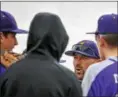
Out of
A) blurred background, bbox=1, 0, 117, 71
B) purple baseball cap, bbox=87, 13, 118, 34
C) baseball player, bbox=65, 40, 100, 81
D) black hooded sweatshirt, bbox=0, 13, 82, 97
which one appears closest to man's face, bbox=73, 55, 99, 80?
baseball player, bbox=65, 40, 100, 81

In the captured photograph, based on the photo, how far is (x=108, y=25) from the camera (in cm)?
255

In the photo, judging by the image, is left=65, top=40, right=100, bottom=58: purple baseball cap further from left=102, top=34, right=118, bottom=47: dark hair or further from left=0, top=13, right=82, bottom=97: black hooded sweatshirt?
left=0, top=13, right=82, bottom=97: black hooded sweatshirt

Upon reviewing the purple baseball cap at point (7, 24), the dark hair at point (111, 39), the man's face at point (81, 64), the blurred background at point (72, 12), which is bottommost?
the man's face at point (81, 64)

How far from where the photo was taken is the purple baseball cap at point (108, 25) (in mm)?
2502

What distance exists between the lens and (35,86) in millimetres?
2033

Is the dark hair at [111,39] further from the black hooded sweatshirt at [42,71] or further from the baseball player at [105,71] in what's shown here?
the black hooded sweatshirt at [42,71]

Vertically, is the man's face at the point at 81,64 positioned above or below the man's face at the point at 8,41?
below

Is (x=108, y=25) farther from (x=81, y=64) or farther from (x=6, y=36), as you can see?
(x=81, y=64)

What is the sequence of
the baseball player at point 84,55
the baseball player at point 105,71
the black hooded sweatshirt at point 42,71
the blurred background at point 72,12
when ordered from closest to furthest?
the black hooded sweatshirt at point 42,71
the baseball player at point 105,71
the baseball player at point 84,55
the blurred background at point 72,12

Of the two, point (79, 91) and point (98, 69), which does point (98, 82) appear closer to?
point (98, 69)

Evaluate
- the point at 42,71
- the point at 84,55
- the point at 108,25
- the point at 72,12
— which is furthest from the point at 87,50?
the point at 42,71

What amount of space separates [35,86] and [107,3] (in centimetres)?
296

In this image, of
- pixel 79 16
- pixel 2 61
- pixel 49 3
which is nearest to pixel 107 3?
Answer: pixel 79 16

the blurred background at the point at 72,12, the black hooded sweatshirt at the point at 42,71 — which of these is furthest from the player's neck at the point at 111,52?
the blurred background at the point at 72,12
